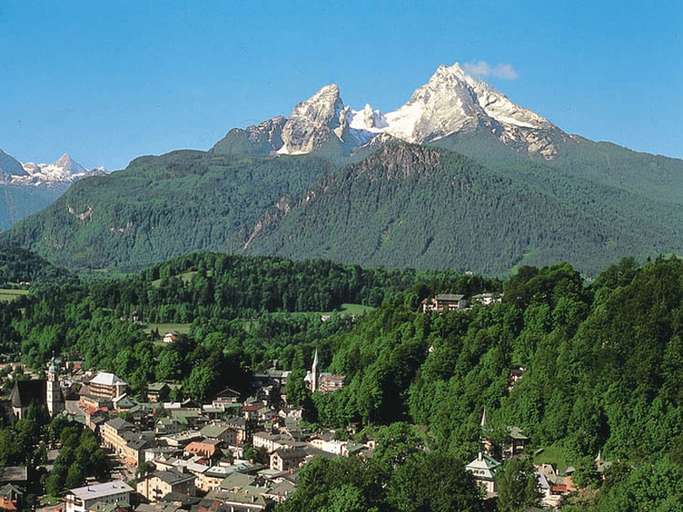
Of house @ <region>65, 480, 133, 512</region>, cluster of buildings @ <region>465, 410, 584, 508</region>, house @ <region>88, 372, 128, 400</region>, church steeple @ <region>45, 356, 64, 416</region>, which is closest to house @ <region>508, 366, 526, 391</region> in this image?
cluster of buildings @ <region>465, 410, 584, 508</region>

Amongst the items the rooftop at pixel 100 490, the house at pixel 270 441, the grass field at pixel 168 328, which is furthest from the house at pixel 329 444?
the grass field at pixel 168 328

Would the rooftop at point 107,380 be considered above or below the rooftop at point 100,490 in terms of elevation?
above

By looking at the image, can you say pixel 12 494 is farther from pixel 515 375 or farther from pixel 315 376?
pixel 515 375

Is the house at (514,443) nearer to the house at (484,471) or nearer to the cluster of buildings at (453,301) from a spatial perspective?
the house at (484,471)

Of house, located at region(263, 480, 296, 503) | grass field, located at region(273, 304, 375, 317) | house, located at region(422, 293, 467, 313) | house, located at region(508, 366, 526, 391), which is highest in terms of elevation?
house, located at region(422, 293, 467, 313)

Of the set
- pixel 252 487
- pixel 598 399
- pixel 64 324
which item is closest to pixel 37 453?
pixel 252 487

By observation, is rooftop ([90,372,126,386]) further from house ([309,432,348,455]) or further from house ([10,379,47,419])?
house ([309,432,348,455])

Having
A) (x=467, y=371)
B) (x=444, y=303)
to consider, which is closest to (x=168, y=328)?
(x=444, y=303)
